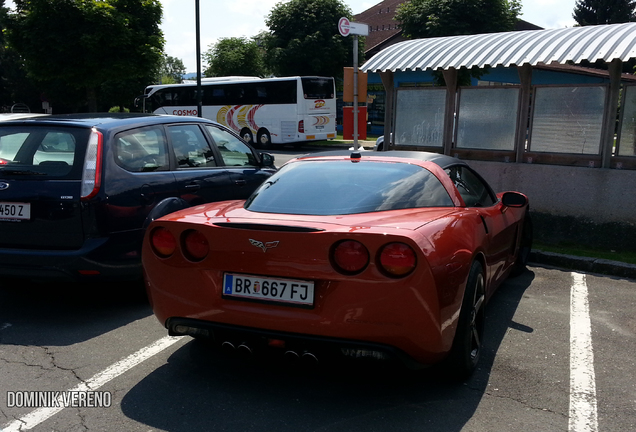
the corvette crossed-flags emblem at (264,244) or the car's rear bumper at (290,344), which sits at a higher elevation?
the corvette crossed-flags emblem at (264,244)

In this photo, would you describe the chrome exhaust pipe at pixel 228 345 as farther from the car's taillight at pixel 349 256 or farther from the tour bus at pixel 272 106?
the tour bus at pixel 272 106

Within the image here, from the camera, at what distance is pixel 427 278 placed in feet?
10.0

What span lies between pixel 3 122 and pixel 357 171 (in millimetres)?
3234

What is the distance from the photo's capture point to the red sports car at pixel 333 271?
122 inches

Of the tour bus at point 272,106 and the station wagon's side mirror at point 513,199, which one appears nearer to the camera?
the station wagon's side mirror at point 513,199

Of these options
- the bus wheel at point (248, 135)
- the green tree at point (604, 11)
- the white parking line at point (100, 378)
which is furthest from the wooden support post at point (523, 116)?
the green tree at point (604, 11)

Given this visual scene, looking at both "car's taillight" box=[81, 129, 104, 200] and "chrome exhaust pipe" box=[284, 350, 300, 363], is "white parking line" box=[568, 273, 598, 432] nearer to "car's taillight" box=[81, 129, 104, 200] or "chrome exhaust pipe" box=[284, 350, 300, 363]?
"chrome exhaust pipe" box=[284, 350, 300, 363]

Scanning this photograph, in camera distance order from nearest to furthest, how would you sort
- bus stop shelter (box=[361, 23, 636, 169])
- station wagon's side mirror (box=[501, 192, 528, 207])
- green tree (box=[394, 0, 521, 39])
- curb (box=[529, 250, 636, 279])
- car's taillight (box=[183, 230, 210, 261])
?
car's taillight (box=[183, 230, 210, 261]) → station wagon's side mirror (box=[501, 192, 528, 207]) → curb (box=[529, 250, 636, 279]) → bus stop shelter (box=[361, 23, 636, 169]) → green tree (box=[394, 0, 521, 39])

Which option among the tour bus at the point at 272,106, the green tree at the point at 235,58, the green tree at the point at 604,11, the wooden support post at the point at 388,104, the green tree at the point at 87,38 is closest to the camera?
the wooden support post at the point at 388,104

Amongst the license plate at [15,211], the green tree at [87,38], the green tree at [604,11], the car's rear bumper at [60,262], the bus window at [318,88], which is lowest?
the car's rear bumper at [60,262]

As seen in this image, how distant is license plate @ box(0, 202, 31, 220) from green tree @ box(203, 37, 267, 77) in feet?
126

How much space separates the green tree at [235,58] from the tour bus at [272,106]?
1199 cm

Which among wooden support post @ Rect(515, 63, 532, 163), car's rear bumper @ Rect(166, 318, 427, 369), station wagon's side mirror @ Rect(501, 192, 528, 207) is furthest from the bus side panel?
car's rear bumper @ Rect(166, 318, 427, 369)

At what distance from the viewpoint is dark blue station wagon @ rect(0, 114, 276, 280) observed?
4645mm
